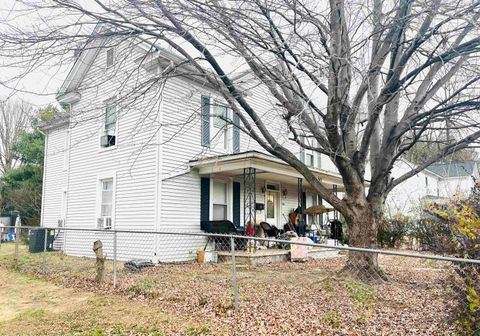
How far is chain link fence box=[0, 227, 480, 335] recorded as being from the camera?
4.14 m

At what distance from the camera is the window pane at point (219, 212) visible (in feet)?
38.8

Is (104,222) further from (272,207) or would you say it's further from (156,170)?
(272,207)

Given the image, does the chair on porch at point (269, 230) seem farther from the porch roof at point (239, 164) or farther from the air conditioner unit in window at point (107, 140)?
the air conditioner unit in window at point (107, 140)

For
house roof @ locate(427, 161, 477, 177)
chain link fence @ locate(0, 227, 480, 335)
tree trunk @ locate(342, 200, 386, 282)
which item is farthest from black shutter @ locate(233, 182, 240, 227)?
house roof @ locate(427, 161, 477, 177)

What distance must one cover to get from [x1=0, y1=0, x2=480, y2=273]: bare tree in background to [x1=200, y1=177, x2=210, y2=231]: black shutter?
451 cm

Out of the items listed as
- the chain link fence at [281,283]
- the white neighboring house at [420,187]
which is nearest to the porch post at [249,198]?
the chain link fence at [281,283]

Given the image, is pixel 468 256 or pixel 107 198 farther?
pixel 107 198

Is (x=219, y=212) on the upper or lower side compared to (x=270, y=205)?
lower

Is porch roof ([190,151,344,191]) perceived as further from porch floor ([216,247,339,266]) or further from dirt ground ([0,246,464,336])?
dirt ground ([0,246,464,336])

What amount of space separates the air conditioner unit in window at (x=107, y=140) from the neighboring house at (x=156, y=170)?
3 centimetres

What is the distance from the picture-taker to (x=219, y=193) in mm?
12078

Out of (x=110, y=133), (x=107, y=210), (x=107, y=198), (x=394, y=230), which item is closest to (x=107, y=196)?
(x=107, y=198)

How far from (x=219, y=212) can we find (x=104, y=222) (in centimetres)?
377

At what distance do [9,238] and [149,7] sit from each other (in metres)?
17.1
